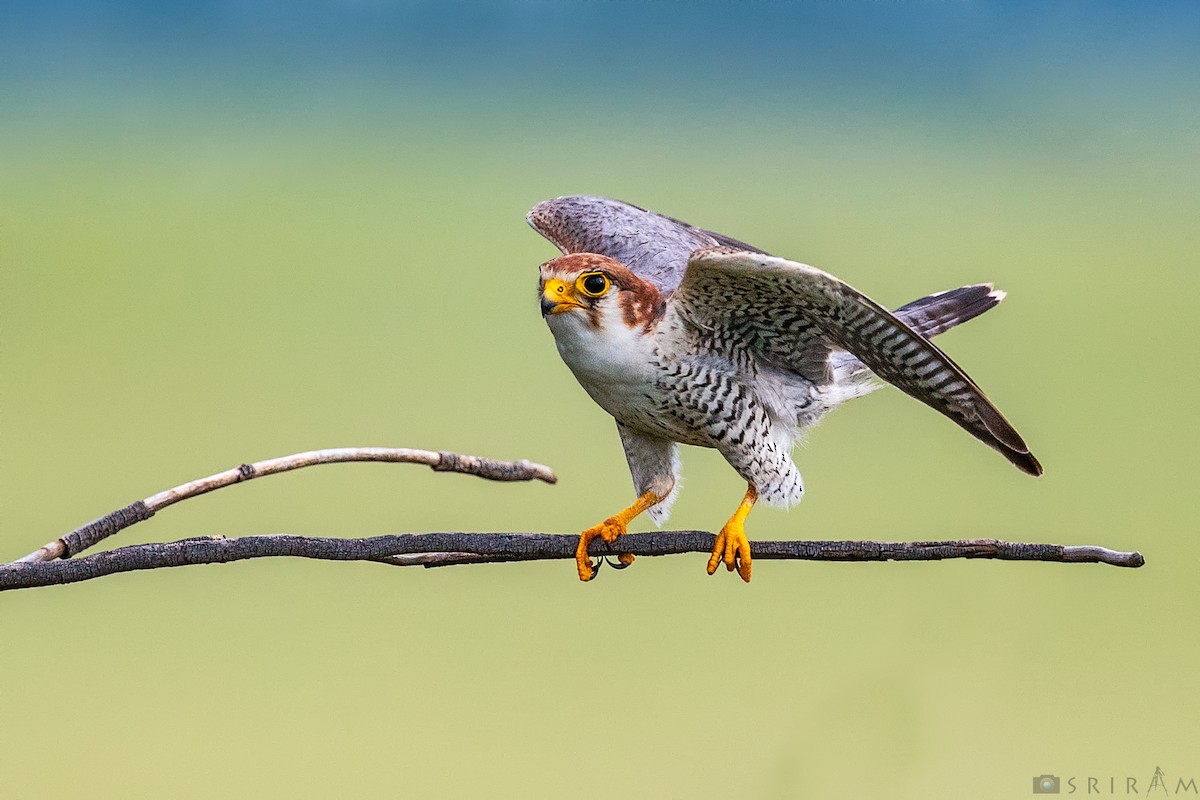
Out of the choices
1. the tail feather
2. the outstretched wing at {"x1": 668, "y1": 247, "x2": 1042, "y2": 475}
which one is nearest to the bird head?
the outstretched wing at {"x1": 668, "y1": 247, "x2": 1042, "y2": 475}

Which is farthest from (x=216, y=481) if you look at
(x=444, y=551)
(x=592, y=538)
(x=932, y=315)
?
(x=932, y=315)

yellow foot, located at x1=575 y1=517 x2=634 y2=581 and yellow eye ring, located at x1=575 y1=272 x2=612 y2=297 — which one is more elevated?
yellow eye ring, located at x1=575 y1=272 x2=612 y2=297

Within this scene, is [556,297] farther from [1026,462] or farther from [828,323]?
[1026,462]

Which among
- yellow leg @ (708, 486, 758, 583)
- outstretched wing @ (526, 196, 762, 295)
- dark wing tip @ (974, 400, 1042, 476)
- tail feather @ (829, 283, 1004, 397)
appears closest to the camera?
dark wing tip @ (974, 400, 1042, 476)

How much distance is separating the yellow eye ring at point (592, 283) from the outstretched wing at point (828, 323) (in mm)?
174

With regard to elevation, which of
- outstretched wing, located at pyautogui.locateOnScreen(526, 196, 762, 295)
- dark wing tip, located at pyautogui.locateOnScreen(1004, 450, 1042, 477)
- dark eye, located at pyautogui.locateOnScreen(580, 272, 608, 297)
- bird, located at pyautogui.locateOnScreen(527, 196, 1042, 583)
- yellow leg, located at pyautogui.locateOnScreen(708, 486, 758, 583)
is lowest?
yellow leg, located at pyautogui.locateOnScreen(708, 486, 758, 583)

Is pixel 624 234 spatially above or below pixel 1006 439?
above

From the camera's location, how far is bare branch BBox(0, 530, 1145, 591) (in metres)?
1.67

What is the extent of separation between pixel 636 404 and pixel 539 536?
47cm

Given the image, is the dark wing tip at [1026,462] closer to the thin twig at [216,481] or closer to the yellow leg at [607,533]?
the yellow leg at [607,533]

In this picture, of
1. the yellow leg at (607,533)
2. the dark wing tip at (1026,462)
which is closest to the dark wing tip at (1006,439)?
the dark wing tip at (1026,462)

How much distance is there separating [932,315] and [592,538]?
0.93 metres

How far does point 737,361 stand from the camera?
2.26 meters

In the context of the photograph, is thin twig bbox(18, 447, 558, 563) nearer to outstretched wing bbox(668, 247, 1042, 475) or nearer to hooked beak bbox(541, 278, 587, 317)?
hooked beak bbox(541, 278, 587, 317)
